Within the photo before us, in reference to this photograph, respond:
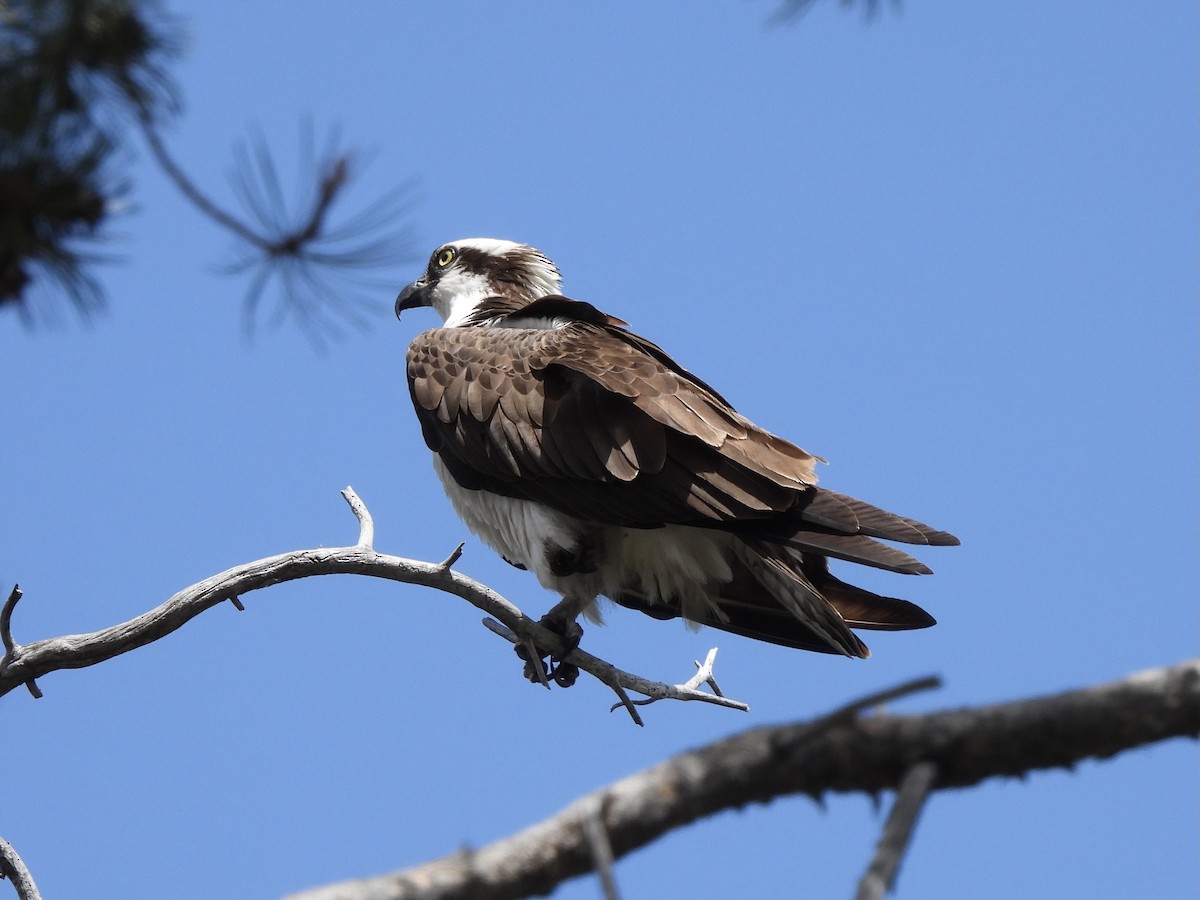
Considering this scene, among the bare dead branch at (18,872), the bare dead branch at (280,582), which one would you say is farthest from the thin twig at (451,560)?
the bare dead branch at (18,872)

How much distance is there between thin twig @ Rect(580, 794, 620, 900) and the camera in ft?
6.14

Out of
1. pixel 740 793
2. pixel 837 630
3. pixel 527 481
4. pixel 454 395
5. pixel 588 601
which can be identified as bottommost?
pixel 740 793

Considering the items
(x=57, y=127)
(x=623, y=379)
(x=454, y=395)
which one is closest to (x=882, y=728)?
(x=57, y=127)

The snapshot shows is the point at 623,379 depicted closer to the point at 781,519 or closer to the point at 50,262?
the point at 781,519

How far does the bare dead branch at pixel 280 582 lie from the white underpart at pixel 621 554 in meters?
0.42

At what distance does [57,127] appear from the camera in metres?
3.02

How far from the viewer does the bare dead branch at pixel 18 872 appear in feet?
15.1

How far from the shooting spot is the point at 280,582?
4.86 metres

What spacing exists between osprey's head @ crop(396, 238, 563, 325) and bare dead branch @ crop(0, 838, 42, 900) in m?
3.35

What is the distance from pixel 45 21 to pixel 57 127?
255 mm

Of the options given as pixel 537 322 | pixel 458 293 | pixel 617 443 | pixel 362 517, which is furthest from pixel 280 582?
pixel 458 293

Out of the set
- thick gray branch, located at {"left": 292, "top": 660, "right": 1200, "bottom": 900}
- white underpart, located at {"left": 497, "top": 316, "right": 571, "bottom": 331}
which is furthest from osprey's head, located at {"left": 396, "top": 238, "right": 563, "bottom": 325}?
thick gray branch, located at {"left": 292, "top": 660, "right": 1200, "bottom": 900}

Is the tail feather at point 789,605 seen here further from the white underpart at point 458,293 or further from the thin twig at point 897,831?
the thin twig at point 897,831

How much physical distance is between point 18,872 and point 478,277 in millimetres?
3723
